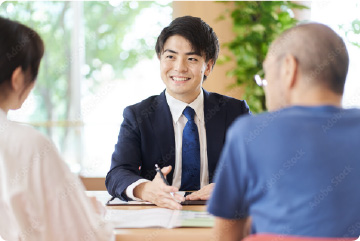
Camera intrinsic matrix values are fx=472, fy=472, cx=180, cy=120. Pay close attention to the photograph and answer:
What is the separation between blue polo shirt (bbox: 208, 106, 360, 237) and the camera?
3.50ft

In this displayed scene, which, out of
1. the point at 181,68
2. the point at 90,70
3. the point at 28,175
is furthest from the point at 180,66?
the point at 90,70

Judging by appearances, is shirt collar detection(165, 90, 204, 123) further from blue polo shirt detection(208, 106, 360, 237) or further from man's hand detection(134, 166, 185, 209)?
blue polo shirt detection(208, 106, 360, 237)

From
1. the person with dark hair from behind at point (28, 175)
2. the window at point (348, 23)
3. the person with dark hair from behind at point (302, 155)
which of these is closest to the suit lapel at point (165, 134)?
the person with dark hair from behind at point (28, 175)

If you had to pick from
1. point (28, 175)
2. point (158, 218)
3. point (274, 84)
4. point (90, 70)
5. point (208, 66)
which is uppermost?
point (90, 70)

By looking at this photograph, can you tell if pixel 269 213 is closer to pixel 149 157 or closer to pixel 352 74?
pixel 149 157

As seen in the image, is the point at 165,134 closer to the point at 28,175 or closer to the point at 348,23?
the point at 28,175

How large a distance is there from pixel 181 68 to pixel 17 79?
117cm

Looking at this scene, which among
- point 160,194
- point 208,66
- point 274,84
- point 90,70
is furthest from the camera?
point 90,70

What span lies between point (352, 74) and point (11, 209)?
4.61 metres

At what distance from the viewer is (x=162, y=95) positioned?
2508 millimetres

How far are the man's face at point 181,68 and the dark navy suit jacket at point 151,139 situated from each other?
0.09 m

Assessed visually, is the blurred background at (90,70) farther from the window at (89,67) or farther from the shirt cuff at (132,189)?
the shirt cuff at (132,189)

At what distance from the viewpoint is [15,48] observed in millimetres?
1362

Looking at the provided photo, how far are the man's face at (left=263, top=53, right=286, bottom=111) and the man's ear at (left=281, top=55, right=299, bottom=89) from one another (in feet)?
0.07
